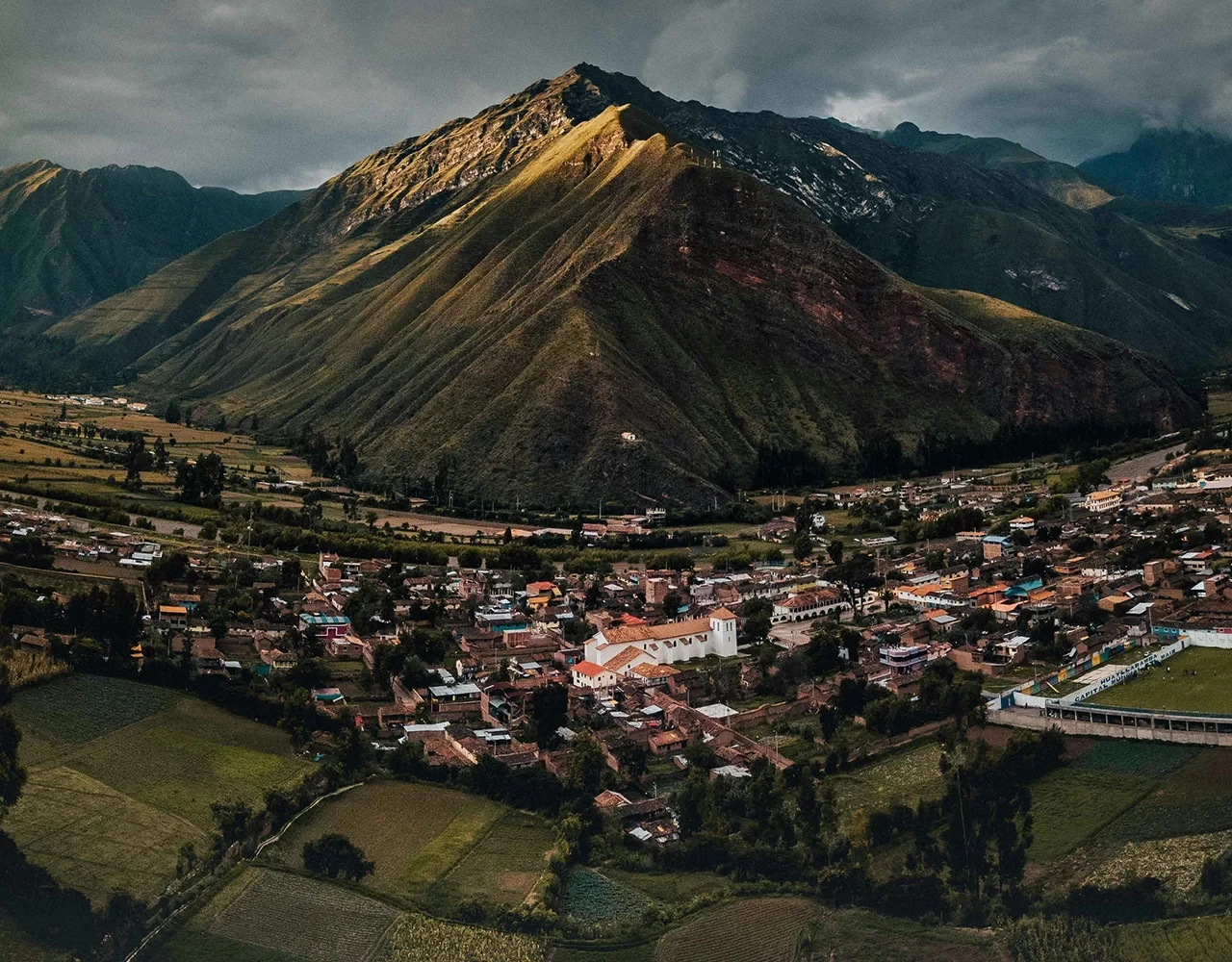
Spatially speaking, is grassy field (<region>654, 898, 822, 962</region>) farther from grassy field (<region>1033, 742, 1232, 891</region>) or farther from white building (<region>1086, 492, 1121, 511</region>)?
white building (<region>1086, 492, 1121, 511</region>)

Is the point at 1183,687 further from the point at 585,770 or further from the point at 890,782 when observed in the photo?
the point at 585,770

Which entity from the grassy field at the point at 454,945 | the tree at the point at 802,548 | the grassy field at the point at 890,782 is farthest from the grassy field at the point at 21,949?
the tree at the point at 802,548

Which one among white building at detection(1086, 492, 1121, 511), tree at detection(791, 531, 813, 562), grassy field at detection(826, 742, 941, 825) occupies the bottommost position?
grassy field at detection(826, 742, 941, 825)

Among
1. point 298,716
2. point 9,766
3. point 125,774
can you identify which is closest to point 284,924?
point 125,774

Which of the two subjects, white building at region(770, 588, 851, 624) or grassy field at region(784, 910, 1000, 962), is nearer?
grassy field at region(784, 910, 1000, 962)

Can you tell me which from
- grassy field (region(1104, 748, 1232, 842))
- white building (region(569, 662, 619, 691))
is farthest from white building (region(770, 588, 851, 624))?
grassy field (region(1104, 748, 1232, 842))

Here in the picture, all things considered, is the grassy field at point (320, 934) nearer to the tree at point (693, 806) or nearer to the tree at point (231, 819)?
the tree at point (231, 819)
